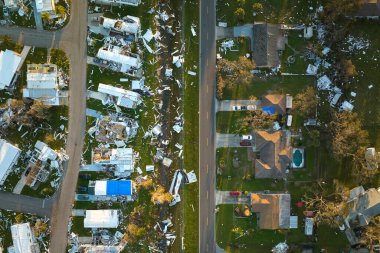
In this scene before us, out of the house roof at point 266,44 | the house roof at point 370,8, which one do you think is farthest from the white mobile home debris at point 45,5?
the house roof at point 370,8

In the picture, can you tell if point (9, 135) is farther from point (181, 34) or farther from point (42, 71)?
point (181, 34)

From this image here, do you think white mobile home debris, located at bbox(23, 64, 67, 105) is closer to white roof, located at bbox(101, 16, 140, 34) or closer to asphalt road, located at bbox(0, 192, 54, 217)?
white roof, located at bbox(101, 16, 140, 34)

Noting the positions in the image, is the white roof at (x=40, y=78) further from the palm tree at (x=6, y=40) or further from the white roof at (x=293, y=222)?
the white roof at (x=293, y=222)

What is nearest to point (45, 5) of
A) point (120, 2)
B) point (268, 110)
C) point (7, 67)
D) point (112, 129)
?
point (7, 67)

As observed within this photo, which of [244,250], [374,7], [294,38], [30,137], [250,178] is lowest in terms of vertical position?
[244,250]

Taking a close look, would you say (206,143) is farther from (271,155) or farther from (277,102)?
(277,102)

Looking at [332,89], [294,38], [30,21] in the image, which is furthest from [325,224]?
[30,21]
